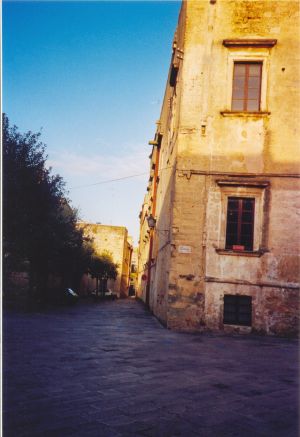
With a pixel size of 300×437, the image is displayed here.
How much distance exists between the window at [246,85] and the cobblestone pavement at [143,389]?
796cm

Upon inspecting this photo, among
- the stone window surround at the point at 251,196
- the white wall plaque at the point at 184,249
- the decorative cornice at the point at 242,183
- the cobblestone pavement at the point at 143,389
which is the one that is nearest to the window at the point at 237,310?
the stone window surround at the point at 251,196

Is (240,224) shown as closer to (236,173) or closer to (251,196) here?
(251,196)

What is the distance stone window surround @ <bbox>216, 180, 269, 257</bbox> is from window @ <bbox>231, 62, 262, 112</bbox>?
8.75 feet

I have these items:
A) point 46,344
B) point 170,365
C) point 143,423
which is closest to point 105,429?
point 143,423

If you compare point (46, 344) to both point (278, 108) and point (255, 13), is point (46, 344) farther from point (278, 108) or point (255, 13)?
point (255, 13)

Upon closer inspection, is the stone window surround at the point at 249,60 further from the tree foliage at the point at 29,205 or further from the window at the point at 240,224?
the tree foliage at the point at 29,205

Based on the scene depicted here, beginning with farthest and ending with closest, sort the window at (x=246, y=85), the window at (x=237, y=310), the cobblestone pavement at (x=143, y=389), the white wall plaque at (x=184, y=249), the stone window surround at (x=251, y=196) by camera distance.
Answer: the window at (x=246, y=85), the white wall plaque at (x=184, y=249), the stone window surround at (x=251, y=196), the window at (x=237, y=310), the cobblestone pavement at (x=143, y=389)

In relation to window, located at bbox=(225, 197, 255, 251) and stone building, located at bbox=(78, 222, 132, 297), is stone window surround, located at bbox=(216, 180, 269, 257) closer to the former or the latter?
window, located at bbox=(225, 197, 255, 251)

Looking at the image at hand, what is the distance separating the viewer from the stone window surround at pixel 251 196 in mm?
11859

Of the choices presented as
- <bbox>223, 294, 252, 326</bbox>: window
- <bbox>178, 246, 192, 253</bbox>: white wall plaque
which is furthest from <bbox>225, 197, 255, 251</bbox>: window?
<bbox>223, 294, 252, 326</bbox>: window

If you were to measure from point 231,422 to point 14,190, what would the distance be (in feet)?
39.3

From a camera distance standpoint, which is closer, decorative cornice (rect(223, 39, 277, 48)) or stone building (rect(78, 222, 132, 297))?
decorative cornice (rect(223, 39, 277, 48))

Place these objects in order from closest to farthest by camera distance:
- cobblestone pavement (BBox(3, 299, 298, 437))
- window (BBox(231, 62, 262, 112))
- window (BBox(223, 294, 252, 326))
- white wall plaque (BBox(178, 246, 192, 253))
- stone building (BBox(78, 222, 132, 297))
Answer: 1. cobblestone pavement (BBox(3, 299, 298, 437))
2. window (BBox(223, 294, 252, 326))
3. white wall plaque (BBox(178, 246, 192, 253))
4. window (BBox(231, 62, 262, 112))
5. stone building (BBox(78, 222, 132, 297))

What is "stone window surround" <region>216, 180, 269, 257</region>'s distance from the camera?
1186 cm
